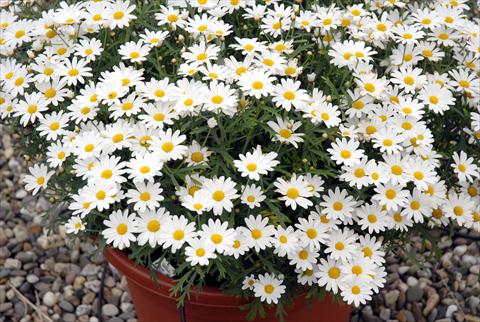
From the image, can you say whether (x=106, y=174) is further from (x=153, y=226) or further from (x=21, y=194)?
(x=21, y=194)

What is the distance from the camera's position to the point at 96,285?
3.10 m

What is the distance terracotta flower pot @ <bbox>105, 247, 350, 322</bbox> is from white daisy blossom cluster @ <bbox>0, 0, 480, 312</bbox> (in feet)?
0.39

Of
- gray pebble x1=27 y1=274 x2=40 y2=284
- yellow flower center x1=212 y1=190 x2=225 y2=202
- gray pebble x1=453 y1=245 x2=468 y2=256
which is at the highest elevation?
yellow flower center x1=212 y1=190 x2=225 y2=202

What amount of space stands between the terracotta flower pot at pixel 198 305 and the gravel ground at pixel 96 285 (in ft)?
1.93

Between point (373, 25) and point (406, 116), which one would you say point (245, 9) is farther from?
point (406, 116)

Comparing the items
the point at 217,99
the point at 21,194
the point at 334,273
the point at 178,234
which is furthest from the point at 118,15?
the point at 21,194

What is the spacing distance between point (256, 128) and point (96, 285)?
1.39 metres

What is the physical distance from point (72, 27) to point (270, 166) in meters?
0.83

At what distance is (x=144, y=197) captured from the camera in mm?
1862

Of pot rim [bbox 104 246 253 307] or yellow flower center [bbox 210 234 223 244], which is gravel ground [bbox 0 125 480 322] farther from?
yellow flower center [bbox 210 234 223 244]

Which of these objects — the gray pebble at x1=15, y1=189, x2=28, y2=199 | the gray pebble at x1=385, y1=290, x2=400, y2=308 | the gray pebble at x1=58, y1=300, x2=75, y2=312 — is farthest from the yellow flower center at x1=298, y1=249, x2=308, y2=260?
the gray pebble at x1=15, y1=189, x2=28, y2=199

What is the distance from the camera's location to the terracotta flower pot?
205 centimetres

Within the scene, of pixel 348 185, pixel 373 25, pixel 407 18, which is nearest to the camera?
pixel 348 185

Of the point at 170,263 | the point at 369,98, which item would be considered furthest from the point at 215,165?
the point at 369,98
